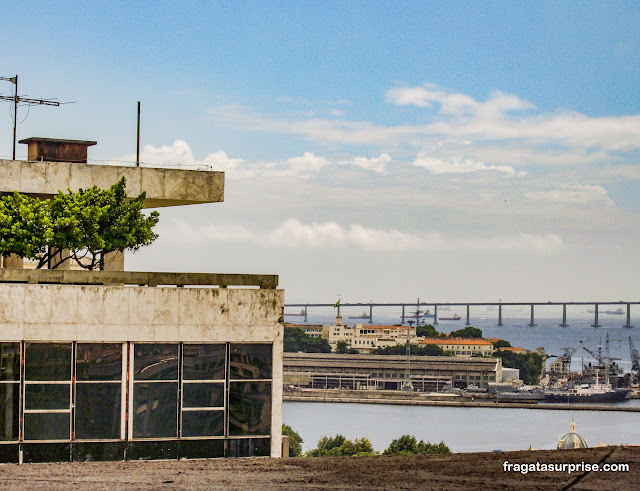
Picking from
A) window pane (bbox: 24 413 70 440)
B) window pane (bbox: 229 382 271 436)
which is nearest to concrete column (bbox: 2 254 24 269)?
window pane (bbox: 24 413 70 440)

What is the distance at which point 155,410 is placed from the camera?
68.4 ft

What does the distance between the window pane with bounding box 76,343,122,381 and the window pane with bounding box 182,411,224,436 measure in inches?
72.1

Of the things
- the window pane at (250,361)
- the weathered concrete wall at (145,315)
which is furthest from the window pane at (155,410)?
the window pane at (250,361)

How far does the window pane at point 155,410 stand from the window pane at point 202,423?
247 millimetres

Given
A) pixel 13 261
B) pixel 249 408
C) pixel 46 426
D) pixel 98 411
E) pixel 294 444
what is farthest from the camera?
pixel 294 444

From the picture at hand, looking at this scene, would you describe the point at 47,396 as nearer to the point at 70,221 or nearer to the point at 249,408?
the point at 249,408

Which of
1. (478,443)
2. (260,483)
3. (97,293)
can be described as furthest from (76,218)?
(478,443)

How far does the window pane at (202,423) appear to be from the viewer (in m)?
21.0

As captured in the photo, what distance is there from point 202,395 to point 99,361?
245 cm

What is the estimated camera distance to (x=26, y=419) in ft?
66.0

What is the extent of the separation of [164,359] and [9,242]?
39.5 feet

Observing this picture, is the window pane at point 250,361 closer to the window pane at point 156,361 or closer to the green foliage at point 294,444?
the window pane at point 156,361

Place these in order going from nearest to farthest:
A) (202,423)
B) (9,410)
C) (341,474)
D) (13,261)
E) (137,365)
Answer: (341,474) < (9,410) < (137,365) < (202,423) < (13,261)

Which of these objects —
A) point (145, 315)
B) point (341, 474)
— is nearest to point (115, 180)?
point (145, 315)
